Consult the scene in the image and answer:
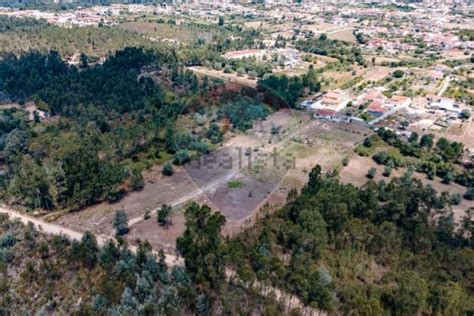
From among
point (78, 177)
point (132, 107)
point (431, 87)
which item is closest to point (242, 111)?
point (78, 177)

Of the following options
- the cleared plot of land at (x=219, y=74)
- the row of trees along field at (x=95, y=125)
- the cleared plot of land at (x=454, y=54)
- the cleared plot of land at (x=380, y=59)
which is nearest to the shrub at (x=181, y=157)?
the row of trees along field at (x=95, y=125)

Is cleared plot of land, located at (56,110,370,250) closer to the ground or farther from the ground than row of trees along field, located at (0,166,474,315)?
closer to the ground

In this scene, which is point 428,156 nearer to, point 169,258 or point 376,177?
point 376,177

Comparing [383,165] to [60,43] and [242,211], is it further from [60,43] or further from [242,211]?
[60,43]

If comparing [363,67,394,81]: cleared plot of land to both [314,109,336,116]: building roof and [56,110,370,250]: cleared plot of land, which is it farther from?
[56,110,370,250]: cleared plot of land

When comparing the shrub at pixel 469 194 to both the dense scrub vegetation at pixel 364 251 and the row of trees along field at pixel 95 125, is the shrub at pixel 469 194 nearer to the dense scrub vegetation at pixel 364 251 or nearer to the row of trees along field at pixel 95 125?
the dense scrub vegetation at pixel 364 251

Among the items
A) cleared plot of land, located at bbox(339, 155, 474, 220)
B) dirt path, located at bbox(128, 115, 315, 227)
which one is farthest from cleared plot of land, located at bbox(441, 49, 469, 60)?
dirt path, located at bbox(128, 115, 315, 227)
